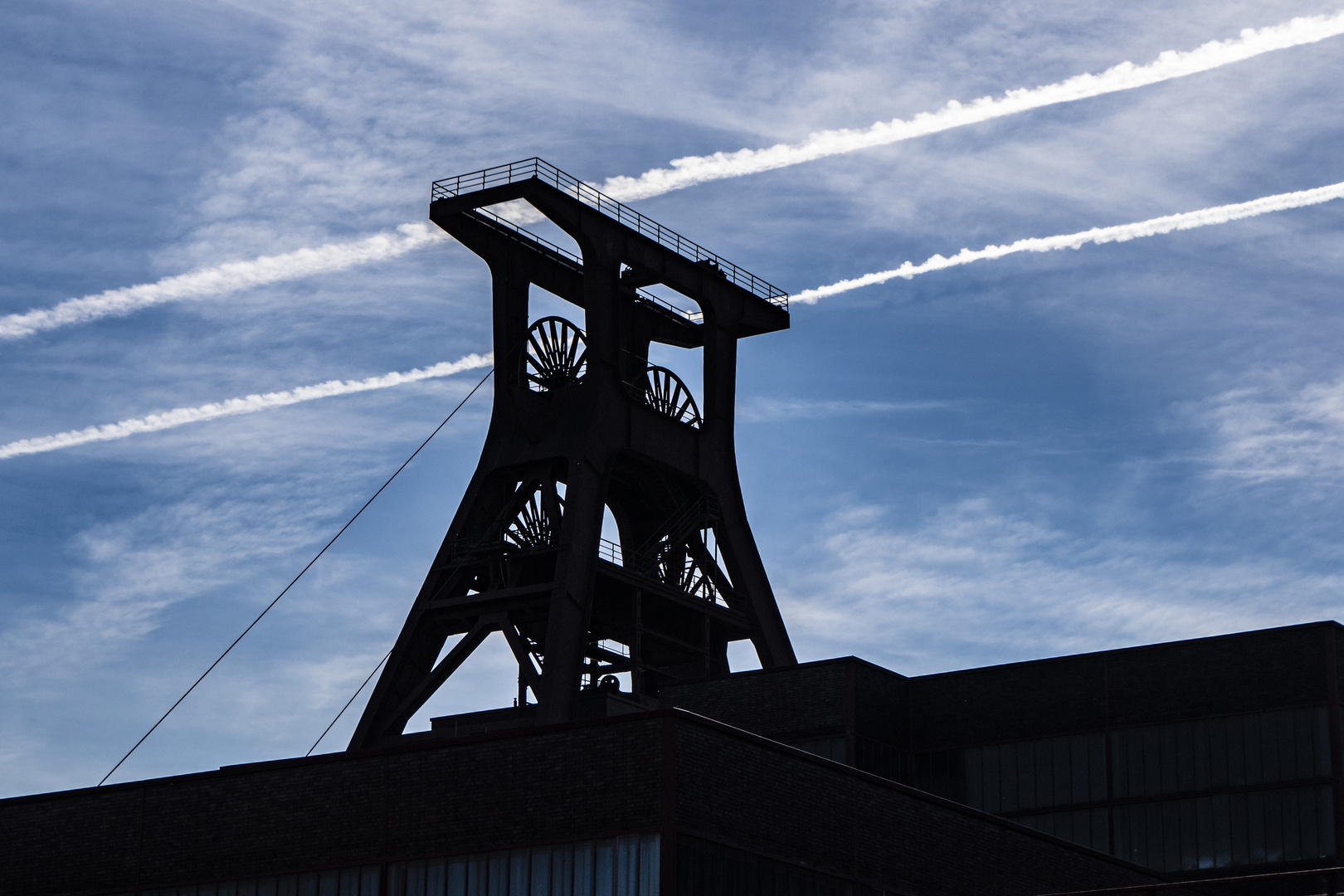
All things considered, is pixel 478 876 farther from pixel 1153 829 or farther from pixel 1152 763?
pixel 1152 763

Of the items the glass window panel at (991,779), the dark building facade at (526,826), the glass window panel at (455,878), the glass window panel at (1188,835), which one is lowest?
the glass window panel at (455,878)

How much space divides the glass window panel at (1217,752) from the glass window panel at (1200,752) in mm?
74

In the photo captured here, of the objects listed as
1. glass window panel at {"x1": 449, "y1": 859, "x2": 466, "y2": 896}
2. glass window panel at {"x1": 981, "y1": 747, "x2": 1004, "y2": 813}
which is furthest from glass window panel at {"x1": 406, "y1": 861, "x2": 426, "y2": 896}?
glass window panel at {"x1": 981, "y1": 747, "x2": 1004, "y2": 813}

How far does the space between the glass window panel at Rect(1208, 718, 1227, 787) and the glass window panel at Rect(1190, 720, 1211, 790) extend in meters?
0.07

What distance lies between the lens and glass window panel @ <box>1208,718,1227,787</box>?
1822 inches

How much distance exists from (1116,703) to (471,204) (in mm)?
20949

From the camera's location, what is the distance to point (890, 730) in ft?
162

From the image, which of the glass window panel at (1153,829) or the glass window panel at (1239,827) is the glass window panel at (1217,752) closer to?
the glass window panel at (1239,827)

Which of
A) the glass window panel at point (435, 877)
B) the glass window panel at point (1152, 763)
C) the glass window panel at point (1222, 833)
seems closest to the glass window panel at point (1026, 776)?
the glass window panel at point (1152, 763)

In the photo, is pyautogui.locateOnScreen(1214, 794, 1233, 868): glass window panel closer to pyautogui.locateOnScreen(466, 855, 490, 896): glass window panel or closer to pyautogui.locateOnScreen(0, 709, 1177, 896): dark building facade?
pyautogui.locateOnScreen(0, 709, 1177, 896): dark building facade

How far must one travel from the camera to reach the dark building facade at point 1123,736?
45562mm

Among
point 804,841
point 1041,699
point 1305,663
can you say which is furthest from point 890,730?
point 804,841

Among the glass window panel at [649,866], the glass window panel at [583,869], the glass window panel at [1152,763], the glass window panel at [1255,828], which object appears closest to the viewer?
the glass window panel at [649,866]

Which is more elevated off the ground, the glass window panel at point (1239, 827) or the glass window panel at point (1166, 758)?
the glass window panel at point (1166, 758)
